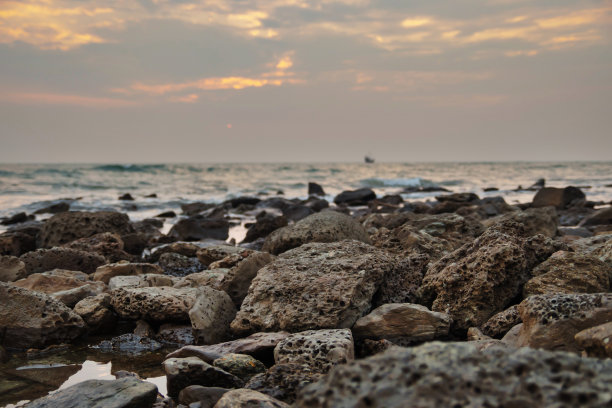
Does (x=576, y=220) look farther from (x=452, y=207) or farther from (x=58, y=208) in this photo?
(x=58, y=208)

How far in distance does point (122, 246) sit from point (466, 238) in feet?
18.2

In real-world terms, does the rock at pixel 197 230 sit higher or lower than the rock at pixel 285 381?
lower

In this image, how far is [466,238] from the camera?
6.02m

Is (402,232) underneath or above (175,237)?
above

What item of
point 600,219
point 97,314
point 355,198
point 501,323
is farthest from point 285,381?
point 355,198

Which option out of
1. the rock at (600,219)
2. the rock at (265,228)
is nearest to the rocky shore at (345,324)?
the rock at (265,228)

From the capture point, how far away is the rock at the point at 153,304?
4.58 metres

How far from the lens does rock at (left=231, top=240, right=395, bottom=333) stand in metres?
3.69

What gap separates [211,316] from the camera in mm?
4102

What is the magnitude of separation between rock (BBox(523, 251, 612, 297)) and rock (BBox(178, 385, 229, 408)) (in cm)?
247

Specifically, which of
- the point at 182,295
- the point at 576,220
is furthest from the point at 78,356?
the point at 576,220

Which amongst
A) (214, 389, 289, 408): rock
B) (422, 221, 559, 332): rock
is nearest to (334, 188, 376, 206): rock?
(422, 221, 559, 332): rock

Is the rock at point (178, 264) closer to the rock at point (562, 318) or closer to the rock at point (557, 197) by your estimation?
the rock at point (562, 318)

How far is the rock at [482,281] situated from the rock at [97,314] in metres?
2.96
